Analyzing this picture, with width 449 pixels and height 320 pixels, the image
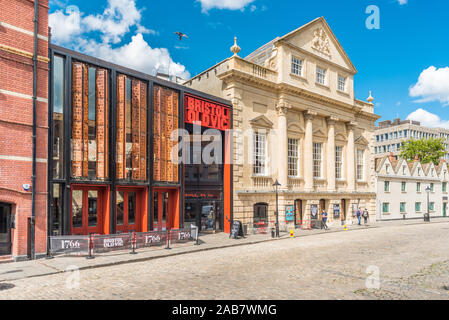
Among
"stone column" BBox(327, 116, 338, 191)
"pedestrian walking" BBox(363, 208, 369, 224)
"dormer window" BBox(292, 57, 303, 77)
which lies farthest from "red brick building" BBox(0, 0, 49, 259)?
"pedestrian walking" BBox(363, 208, 369, 224)

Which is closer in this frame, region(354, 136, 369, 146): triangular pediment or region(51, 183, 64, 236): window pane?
region(51, 183, 64, 236): window pane

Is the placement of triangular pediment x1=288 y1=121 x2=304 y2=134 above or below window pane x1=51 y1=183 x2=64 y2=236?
above

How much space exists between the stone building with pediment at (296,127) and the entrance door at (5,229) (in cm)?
1342

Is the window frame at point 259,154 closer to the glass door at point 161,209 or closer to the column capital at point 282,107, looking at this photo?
the column capital at point 282,107

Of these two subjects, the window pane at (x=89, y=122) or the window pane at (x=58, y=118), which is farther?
the window pane at (x=89, y=122)

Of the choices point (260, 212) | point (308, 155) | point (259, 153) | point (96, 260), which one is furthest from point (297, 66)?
point (96, 260)

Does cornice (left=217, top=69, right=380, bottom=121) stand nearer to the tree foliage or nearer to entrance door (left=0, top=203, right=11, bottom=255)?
entrance door (left=0, top=203, right=11, bottom=255)

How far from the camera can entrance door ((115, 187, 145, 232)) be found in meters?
18.5

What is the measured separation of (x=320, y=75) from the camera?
31391mm

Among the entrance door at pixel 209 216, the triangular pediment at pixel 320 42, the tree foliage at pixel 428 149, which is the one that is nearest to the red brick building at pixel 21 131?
the entrance door at pixel 209 216

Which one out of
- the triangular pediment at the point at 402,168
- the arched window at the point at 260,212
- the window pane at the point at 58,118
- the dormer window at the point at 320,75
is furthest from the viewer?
the triangular pediment at the point at 402,168

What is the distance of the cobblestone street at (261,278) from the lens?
9312 millimetres

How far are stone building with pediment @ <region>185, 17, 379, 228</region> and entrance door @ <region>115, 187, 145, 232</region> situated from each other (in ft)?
22.7
